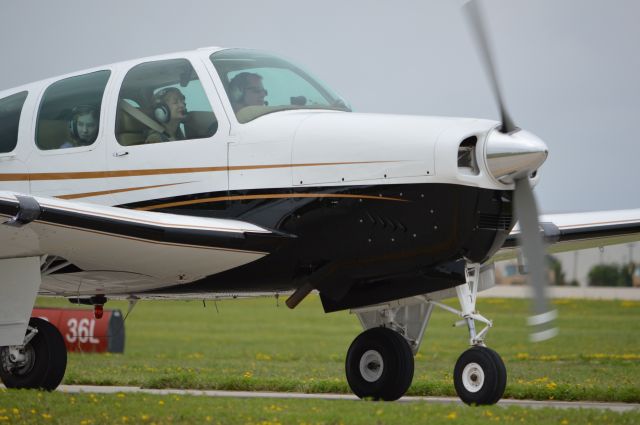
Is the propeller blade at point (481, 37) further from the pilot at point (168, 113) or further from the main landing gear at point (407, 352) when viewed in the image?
the pilot at point (168, 113)

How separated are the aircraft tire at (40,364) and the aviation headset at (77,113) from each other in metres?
2.26

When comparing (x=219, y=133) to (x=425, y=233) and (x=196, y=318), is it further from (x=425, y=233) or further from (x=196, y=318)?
(x=196, y=318)

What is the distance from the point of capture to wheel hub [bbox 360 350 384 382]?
1226 centimetres

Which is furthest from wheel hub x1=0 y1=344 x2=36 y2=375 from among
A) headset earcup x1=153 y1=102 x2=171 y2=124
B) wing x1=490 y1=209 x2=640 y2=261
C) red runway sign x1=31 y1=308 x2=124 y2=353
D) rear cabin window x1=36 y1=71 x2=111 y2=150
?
red runway sign x1=31 y1=308 x2=124 y2=353

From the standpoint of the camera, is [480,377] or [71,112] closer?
[480,377]

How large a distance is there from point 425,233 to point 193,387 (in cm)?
522

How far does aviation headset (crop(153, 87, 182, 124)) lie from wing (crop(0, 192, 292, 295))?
4.56 feet

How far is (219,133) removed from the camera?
11.5 metres

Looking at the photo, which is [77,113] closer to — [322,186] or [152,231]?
[152,231]

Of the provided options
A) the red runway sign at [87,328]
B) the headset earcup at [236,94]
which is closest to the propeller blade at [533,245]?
the headset earcup at [236,94]

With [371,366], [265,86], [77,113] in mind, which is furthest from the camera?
[77,113]

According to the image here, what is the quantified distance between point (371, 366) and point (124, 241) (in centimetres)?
332

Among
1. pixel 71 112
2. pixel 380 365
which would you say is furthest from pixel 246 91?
pixel 380 365

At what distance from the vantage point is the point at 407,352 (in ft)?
40.3
